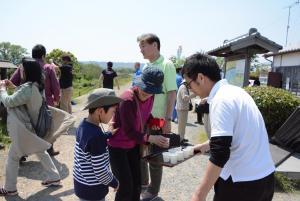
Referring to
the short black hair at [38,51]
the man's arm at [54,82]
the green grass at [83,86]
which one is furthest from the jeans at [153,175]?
the green grass at [83,86]

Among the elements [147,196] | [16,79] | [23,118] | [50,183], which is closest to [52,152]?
[50,183]

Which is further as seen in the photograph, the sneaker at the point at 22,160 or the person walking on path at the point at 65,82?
the person walking on path at the point at 65,82

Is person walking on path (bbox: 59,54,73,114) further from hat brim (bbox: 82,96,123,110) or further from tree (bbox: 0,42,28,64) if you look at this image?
tree (bbox: 0,42,28,64)

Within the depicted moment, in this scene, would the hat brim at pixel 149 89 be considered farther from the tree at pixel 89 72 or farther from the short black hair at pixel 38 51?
the tree at pixel 89 72

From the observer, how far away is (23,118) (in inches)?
175

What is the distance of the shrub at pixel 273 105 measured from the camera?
7.15m

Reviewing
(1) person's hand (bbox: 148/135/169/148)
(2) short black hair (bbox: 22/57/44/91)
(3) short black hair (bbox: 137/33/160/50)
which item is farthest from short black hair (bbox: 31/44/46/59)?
(1) person's hand (bbox: 148/135/169/148)

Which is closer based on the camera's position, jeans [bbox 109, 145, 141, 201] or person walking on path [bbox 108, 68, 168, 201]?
person walking on path [bbox 108, 68, 168, 201]

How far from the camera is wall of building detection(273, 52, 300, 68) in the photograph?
54.9 feet

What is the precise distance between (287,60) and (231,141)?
57.4 ft

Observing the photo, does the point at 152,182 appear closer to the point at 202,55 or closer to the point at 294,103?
the point at 202,55

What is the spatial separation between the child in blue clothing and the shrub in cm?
503

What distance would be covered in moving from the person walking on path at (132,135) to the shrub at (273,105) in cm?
429

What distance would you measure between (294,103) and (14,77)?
213 inches
